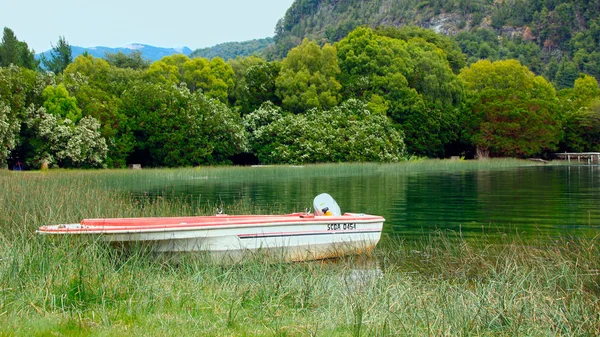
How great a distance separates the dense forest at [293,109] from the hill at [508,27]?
131 ft

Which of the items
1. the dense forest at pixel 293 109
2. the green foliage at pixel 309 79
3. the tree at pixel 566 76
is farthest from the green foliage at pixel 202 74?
the tree at pixel 566 76

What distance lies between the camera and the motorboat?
1170 centimetres

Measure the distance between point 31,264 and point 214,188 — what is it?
24623mm

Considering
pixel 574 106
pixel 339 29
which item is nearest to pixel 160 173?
pixel 574 106

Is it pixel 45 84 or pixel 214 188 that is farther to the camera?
pixel 45 84

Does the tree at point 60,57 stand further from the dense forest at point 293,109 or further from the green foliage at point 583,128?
the green foliage at point 583,128

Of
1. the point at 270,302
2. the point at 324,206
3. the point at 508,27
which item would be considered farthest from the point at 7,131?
the point at 508,27

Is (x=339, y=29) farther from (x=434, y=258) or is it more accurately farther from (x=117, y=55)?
(x=434, y=258)

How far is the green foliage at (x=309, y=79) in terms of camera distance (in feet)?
216

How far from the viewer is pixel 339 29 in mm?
158750

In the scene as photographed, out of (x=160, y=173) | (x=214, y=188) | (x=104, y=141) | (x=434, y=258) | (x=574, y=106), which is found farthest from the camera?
(x=574, y=106)

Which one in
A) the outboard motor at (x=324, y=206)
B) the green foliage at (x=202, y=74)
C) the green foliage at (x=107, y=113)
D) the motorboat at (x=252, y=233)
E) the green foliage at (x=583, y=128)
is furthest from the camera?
the green foliage at (x=583, y=128)

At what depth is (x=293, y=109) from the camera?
219 feet

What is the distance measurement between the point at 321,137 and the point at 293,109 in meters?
8.20
